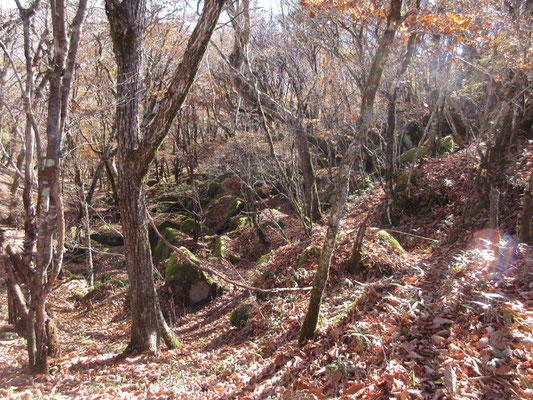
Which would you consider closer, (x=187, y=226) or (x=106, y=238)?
(x=187, y=226)

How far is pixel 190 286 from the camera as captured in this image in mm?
8203

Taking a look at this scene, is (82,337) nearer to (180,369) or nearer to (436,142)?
(180,369)

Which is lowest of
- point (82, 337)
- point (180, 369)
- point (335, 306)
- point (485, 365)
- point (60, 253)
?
point (82, 337)

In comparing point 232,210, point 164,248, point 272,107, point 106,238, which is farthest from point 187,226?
point 272,107

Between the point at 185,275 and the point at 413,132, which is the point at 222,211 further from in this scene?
the point at 413,132

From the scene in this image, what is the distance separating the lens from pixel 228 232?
46.5ft

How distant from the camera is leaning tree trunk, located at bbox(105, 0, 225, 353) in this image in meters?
3.82

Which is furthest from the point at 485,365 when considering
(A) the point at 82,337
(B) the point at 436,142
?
(B) the point at 436,142

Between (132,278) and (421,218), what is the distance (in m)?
7.21

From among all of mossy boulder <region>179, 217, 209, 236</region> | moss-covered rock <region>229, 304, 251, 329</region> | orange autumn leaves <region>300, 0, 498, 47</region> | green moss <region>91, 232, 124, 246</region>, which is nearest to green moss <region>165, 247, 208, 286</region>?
moss-covered rock <region>229, 304, 251, 329</region>

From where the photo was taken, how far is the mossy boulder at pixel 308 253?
6.54 meters

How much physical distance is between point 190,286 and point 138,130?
5.04 m

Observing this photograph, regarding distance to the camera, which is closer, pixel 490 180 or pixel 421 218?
pixel 490 180

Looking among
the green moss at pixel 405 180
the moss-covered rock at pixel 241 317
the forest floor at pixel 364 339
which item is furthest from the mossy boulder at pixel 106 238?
the green moss at pixel 405 180
